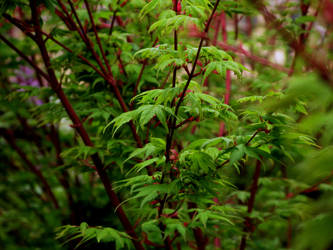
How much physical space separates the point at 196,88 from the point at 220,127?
4.03ft

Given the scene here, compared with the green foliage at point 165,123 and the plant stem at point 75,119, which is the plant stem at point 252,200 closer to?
the green foliage at point 165,123

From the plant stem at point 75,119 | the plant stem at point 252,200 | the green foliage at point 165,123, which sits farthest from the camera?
the plant stem at point 252,200

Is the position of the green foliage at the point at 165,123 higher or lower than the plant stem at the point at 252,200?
higher

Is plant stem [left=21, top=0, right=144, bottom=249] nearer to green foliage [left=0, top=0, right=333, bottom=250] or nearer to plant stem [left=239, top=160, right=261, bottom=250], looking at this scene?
green foliage [left=0, top=0, right=333, bottom=250]

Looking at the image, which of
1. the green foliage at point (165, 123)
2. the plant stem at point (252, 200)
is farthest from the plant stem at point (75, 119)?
the plant stem at point (252, 200)

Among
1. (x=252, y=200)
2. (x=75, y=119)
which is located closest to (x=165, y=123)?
(x=75, y=119)

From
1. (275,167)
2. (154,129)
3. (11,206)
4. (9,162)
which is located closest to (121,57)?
(154,129)

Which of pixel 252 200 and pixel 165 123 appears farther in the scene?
pixel 252 200

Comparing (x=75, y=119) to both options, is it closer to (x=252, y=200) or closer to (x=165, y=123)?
(x=165, y=123)

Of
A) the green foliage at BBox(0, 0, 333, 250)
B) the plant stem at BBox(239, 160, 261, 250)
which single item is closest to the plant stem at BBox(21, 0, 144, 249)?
the green foliage at BBox(0, 0, 333, 250)

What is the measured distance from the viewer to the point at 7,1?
151cm

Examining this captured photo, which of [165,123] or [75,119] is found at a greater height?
[165,123]

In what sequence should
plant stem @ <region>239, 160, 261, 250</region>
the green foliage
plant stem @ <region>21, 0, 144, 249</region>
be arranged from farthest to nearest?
plant stem @ <region>239, 160, 261, 250</region>, plant stem @ <region>21, 0, 144, 249</region>, the green foliage

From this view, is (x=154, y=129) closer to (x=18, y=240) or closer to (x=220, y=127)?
(x=220, y=127)
